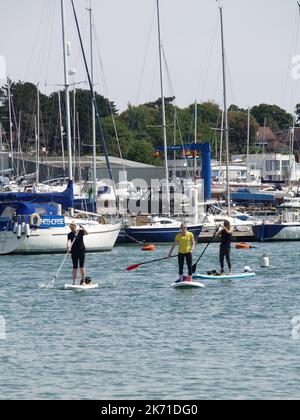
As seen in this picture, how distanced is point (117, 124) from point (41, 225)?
83199mm

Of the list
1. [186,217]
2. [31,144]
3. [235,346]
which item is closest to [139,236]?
[186,217]

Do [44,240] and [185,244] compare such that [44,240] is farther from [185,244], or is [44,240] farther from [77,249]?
[185,244]

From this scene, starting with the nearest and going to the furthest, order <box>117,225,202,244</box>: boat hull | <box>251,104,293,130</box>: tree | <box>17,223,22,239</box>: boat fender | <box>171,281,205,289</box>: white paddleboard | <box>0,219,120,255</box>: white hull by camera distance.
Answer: <box>171,281,205,289</box>: white paddleboard
<box>17,223,22,239</box>: boat fender
<box>0,219,120,255</box>: white hull
<box>117,225,202,244</box>: boat hull
<box>251,104,293,130</box>: tree

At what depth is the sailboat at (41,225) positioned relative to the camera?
4847 centimetres

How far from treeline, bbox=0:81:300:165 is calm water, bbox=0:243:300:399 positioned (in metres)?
67.7

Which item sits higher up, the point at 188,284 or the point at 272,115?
the point at 272,115

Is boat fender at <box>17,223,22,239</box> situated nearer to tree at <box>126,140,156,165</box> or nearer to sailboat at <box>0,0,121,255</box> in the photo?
sailboat at <box>0,0,121,255</box>

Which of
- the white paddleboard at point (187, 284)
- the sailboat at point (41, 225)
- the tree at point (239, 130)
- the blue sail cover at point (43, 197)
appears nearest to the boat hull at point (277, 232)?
the sailboat at point (41, 225)

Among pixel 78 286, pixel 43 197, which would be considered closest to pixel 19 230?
pixel 43 197

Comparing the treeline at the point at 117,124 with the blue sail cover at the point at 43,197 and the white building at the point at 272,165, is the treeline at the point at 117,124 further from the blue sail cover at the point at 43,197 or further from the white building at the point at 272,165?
the blue sail cover at the point at 43,197

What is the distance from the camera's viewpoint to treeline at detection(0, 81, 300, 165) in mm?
113500

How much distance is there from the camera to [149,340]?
25.3 m

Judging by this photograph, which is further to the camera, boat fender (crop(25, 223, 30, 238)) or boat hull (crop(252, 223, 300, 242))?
boat hull (crop(252, 223, 300, 242))

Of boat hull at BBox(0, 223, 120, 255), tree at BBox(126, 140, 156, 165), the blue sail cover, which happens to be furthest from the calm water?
tree at BBox(126, 140, 156, 165)
